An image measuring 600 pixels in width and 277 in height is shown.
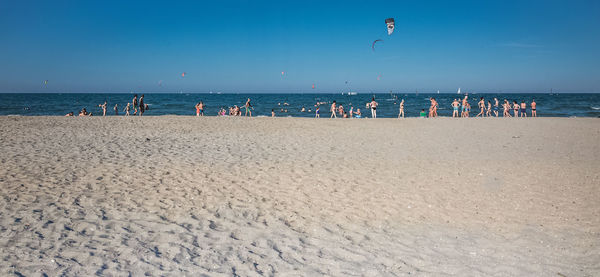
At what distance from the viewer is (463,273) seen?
422 centimetres

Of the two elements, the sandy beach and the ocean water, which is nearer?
the sandy beach

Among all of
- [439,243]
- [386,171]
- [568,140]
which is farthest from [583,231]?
[568,140]

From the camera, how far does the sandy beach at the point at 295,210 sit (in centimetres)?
435

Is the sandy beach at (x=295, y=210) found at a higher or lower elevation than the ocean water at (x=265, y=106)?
lower

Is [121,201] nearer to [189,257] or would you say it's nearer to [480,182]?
[189,257]

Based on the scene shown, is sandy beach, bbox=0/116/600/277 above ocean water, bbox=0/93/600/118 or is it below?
below

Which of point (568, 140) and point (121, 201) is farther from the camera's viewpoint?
point (568, 140)

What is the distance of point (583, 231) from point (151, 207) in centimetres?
700

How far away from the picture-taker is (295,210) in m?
6.14

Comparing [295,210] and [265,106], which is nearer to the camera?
[295,210]

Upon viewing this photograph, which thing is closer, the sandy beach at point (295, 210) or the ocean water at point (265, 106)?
the sandy beach at point (295, 210)

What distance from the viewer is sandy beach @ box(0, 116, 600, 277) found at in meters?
4.35

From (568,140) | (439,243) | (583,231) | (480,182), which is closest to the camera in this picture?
(439,243)

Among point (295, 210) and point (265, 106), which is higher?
point (265, 106)
